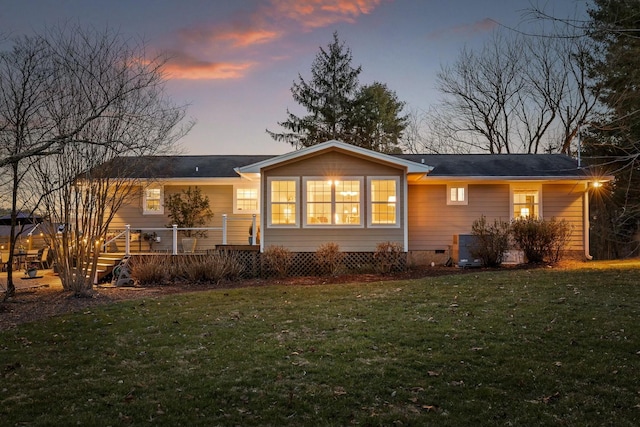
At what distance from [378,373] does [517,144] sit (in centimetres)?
2702

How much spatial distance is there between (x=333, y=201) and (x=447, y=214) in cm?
434

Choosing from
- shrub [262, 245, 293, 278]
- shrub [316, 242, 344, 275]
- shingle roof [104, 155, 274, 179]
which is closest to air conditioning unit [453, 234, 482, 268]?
shrub [316, 242, 344, 275]

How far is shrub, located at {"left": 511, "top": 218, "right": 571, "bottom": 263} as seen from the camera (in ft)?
45.0

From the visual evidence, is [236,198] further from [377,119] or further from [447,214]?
[377,119]

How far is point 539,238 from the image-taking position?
13844 millimetres

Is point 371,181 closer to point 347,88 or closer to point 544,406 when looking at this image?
point 544,406

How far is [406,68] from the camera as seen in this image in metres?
22.7

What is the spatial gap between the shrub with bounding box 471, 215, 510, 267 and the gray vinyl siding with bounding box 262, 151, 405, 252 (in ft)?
7.14

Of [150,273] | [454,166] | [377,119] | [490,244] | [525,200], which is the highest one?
[377,119]

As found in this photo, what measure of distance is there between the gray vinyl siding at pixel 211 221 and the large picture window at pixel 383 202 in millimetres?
4538

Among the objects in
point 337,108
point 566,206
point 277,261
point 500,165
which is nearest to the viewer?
point 277,261

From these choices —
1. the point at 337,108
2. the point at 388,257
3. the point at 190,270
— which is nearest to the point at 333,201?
the point at 388,257

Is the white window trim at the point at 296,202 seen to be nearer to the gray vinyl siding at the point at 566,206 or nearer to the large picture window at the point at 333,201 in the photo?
the large picture window at the point at 333,201

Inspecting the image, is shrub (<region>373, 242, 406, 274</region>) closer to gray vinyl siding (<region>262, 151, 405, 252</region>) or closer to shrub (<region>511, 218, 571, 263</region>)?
gray vinyl siding (<region>262, 151, 405, 252</region>)
